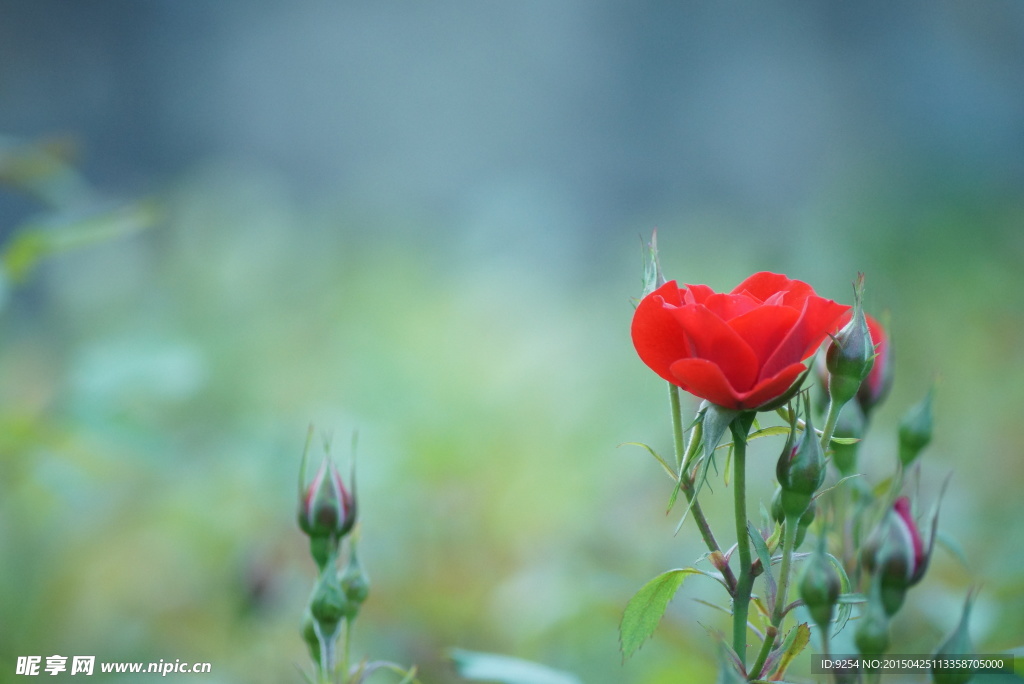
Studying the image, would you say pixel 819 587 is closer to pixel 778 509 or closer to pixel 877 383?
pixel 778 509

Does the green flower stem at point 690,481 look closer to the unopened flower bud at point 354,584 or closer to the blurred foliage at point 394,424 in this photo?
the unopened flower bud at point 354,584

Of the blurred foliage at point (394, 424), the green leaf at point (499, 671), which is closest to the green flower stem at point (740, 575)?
the green leaf at point (499, 671)

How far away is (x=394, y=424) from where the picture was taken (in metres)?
1.36

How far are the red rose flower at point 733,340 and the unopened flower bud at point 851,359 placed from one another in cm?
3

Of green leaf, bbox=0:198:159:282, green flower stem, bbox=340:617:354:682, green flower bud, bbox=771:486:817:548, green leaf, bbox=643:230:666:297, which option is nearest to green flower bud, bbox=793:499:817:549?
green flower bud, bbox=771:486:817:548

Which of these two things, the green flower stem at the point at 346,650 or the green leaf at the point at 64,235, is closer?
the green flower stem at the point at 346,650

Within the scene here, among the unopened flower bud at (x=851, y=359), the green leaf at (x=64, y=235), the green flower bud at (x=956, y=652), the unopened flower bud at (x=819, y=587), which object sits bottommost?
the green flower bud at (x=956, y=652)

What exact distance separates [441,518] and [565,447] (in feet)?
0.99

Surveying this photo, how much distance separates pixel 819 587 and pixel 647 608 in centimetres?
8

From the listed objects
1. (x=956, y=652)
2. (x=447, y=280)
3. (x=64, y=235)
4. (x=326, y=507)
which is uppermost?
(x=447, y=280)

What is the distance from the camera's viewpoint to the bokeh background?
0.90 m

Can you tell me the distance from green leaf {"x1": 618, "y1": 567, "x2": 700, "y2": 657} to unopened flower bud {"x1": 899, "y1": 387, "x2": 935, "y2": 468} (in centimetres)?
20

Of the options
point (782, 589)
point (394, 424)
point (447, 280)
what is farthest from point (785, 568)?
point (447, 280)

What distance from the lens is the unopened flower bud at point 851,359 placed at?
370mm
